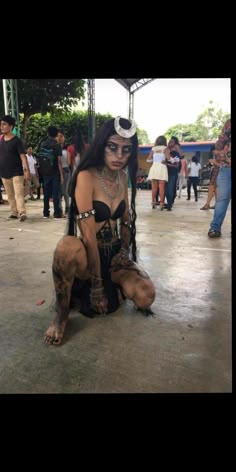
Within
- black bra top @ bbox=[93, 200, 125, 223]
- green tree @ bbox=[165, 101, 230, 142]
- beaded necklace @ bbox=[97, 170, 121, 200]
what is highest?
green tree @ bbox=[165, 101, 230, 142]

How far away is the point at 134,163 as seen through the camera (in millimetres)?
2254

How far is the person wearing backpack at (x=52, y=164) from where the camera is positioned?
641 centimetres

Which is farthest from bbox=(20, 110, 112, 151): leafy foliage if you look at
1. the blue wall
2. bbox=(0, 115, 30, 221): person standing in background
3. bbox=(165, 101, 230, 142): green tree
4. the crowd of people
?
bbox=(165, 101, 230, 142): green tree

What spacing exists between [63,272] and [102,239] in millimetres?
411

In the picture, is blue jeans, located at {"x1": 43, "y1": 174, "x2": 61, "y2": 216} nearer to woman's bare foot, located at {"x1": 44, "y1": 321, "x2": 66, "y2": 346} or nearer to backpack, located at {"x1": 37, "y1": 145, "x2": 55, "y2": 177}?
backpack, located at {"x1": 37, "y1": 145, "x2": 55, "y2": 177}

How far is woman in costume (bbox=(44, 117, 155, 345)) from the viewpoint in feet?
6.54

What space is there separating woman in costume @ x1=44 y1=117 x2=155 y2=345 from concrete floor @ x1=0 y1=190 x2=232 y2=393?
0.46 feet

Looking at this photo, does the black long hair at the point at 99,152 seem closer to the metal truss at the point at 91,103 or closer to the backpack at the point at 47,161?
the backpack at the point at 47,161
